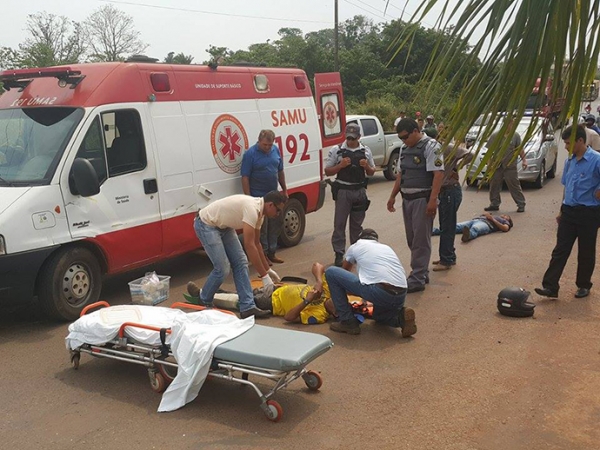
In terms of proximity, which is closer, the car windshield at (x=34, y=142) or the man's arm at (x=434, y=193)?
the car windshield at (x=34, y=142)

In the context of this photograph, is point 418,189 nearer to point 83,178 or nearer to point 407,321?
point 407,321

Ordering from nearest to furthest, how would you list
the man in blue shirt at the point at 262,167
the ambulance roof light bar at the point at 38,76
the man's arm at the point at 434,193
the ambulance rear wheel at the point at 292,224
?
the ambulance roof light bar at the point at 38,76 → the man's arm at the point at 434,193 → the man in blue shirt at the point at 262,167 → the ambulance rear wheel at the point at 292,224

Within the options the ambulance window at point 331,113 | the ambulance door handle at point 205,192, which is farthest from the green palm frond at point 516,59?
the ambulance window at point 331,113

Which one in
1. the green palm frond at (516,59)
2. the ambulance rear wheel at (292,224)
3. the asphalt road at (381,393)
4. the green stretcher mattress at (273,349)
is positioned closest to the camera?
the green palm frond at (516,59)

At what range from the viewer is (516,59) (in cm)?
207

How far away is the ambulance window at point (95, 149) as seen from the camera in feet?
23.7

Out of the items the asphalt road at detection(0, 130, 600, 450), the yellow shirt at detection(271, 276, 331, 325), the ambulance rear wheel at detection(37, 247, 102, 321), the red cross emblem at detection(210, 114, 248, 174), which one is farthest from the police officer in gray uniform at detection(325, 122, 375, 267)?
the ambulance rear wheel at detection(37, 247, 102, 321)

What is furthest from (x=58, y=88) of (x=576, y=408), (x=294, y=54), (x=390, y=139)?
(x=294, y=54)

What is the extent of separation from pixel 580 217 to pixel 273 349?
13.4 ft

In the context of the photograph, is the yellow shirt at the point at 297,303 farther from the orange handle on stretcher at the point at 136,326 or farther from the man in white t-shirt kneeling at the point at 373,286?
the orange handle on stretcher at the point at 136,326

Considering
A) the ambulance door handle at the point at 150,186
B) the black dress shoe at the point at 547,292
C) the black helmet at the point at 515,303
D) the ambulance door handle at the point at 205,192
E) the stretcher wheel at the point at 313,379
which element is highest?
the ambulance door handle at the point at 150,186

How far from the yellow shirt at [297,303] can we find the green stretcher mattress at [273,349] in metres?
1.60

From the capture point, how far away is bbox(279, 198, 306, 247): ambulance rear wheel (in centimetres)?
1059

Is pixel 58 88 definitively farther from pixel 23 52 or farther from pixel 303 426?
pixel 23 52
